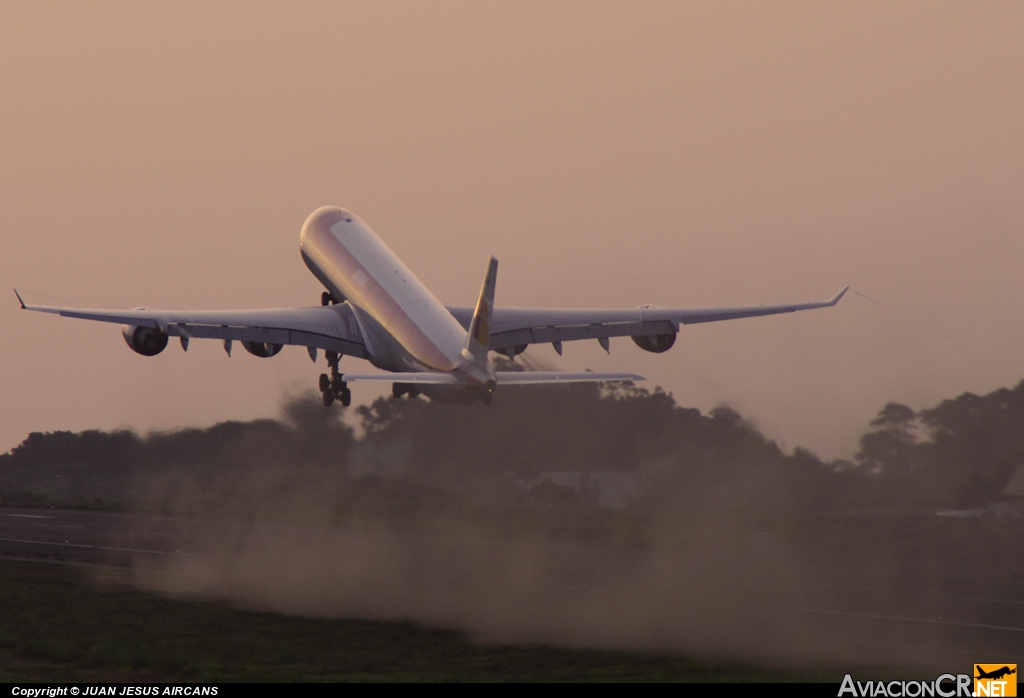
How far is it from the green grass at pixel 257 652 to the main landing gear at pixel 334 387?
55.6ft

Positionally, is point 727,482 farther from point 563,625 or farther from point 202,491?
point 202,491

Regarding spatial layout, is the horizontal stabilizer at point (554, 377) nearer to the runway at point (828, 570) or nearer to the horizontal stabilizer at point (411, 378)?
the horizontal stabilizer at point (411, 378)

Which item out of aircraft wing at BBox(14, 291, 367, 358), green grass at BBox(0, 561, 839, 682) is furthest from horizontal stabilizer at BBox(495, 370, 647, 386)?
aircraft wing at BBox(14, 291, 367, 358)

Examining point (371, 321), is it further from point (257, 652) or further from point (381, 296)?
point (257, 652)

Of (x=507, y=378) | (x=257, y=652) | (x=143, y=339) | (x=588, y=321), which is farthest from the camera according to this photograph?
(x=588, y=321)

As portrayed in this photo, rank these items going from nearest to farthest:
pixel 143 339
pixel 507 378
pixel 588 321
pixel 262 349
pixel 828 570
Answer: pixel 507 378 → pixel 828 570 → pixel 143 339 → pixel 588 321 → pixel 262 349

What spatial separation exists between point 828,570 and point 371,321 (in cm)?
2230

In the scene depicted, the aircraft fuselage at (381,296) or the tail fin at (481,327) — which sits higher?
the aircraft fuselage at (381,296)

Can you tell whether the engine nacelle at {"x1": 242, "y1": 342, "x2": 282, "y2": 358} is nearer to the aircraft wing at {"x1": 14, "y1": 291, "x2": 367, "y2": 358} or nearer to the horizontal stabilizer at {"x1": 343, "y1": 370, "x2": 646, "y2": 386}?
the aircraft wing at {"x1": 14, "y1": 291, "x2": 367, "y2": 358}

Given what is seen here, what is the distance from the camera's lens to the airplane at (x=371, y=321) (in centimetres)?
5388

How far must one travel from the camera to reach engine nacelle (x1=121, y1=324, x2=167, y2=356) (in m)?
56.4

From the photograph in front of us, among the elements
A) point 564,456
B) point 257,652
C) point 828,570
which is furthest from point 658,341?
point 257,652

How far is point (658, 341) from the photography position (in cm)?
6147

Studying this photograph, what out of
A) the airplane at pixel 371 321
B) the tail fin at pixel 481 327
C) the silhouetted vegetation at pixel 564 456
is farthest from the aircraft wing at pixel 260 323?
the tail fin at pixel 481 327
